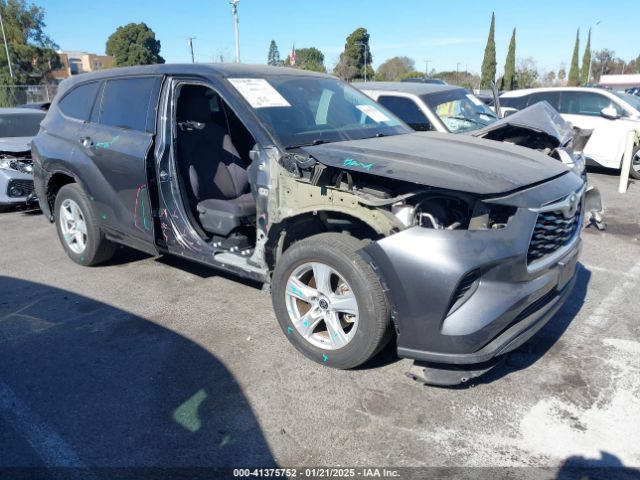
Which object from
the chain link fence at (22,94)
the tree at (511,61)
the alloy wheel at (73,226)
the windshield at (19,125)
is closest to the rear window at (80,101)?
the alloy wheel at (73,226)

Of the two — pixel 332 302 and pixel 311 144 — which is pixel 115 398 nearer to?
pixel 332 302

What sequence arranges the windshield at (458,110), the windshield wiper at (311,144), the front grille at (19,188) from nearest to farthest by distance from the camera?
the windshield wiper at (311,144)
the windshield at (458,110)
the front grille at (19,188)

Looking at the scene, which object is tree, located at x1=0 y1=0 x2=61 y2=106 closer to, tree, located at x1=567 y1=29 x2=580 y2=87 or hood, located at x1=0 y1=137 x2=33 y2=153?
hood, located at x1=0 y1=137 x2=33 y2=153

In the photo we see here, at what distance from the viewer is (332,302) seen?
304 cm

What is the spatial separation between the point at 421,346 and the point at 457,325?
0.77 ft

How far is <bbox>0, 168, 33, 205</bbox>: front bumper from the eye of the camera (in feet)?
23.6

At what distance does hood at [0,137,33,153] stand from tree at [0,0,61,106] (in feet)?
144

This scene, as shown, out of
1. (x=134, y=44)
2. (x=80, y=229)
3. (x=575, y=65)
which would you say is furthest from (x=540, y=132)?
(x=134, y=44)

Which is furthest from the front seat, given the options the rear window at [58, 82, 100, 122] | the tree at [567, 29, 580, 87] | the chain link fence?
the tree at [567, 29, 580, 87]

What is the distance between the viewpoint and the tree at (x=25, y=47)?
46625 mm

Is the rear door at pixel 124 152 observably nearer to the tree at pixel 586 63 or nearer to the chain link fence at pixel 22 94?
the chain link fence at pixel 22 94

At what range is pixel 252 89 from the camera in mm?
3756

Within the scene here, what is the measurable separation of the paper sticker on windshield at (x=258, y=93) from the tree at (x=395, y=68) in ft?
207

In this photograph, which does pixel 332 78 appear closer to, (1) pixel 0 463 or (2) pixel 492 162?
(2) pixel 492 162
